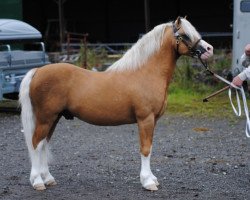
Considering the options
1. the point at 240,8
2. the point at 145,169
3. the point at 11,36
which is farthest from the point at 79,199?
the point at 240,8

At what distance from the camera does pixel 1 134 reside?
8914 millimetres

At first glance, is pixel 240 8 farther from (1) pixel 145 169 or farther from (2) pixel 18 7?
(2) pixel 18 7

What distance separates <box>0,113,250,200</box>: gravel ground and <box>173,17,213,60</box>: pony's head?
1345 mm

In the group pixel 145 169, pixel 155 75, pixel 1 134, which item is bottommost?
pixel 1 134

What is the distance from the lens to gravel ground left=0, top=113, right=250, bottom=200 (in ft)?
18.1

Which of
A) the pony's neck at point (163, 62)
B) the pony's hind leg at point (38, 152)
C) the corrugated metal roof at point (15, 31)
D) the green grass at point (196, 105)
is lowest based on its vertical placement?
the green grass at point (196, 105)

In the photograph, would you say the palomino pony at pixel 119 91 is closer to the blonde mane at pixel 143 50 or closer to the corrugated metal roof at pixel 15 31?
the blonde mane at pixel 143 50

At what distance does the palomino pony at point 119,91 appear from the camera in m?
5.47

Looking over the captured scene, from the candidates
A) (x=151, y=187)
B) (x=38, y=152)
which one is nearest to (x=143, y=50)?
(x=151, y=187)

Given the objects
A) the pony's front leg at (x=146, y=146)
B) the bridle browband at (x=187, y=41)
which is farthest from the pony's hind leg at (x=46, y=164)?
the bridle browband at (x=187, y=41)

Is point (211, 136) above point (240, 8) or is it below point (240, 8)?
below

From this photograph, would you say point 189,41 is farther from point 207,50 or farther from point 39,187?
point 39,187

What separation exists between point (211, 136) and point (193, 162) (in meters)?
1.81

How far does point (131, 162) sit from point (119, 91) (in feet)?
5.18
